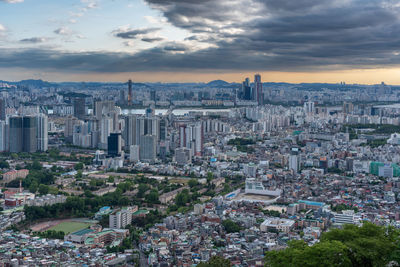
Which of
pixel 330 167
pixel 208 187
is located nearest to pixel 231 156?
pixel 330 167

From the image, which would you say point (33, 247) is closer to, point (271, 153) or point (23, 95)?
point (271, 153)

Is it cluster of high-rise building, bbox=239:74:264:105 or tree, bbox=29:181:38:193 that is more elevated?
cluster of high-rise building, bbox=239:74:264:105

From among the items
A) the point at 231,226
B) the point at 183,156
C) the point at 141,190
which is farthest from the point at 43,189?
the point at 183,156

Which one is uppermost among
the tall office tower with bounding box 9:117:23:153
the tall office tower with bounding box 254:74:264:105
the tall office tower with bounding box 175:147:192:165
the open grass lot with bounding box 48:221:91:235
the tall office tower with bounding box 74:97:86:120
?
the tall office tower with bounding box 254:74:264:105

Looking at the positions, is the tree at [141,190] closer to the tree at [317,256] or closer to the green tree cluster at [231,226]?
the green tree cluster at [231,226]

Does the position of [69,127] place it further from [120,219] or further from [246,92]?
[246,92]

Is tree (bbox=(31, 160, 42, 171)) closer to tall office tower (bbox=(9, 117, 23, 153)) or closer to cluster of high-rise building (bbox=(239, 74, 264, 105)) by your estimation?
tall office tower (bbox=(9, 117, 23, 153))

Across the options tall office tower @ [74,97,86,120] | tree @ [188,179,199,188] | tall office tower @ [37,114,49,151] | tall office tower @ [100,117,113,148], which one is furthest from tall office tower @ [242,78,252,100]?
tree @ [188,179,199,188]
